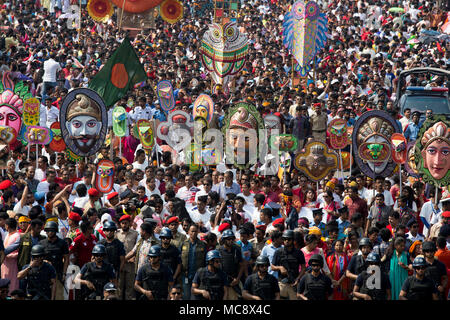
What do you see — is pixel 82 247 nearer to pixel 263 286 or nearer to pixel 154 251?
pixel 154 251

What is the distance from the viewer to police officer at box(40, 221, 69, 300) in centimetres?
1243

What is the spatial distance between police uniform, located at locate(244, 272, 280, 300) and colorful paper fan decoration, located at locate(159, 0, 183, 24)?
17.3 metres

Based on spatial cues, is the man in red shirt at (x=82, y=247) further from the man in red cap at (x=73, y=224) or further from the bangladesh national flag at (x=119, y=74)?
the bangladesh national flag at (x=119, y=74)

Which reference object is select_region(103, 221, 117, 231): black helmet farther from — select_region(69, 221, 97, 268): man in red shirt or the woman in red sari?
the woman in red sari

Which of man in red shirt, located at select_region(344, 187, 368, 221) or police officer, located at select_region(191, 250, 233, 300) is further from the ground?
man in red shirt, located at select_region(344, 187, 368, 221)

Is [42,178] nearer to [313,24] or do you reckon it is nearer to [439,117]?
[439,117]

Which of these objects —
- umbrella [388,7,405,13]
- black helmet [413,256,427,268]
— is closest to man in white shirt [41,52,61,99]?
black helmet [413,256,427,268]

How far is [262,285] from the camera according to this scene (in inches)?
Result: 467

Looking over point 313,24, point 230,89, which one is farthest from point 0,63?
point 313,24

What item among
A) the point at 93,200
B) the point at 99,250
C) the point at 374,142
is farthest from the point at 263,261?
the point at 374,142

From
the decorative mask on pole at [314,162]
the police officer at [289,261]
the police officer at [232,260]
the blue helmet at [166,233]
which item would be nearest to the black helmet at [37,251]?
the blue helmet at [166,233]

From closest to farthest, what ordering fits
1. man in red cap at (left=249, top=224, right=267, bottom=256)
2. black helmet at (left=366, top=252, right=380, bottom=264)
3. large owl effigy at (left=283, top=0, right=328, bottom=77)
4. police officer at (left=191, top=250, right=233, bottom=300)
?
police officer at (left=191, top=250, right=233, bottom=300)
black helmet at (left=366, top=252, right=380, bottom=264)
man in red cap at (left=249, top=224, right=267, bottom=256)
large owl effigy at (left=283, top=0, right=328, bottom=77)

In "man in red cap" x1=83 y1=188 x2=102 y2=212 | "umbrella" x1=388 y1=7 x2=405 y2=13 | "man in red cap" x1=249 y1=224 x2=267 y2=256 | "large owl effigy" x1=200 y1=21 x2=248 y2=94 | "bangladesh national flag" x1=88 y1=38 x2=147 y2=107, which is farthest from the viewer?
"umbrella" x1=388 y1=7 x2=405 y2=13

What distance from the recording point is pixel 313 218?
571 inches
